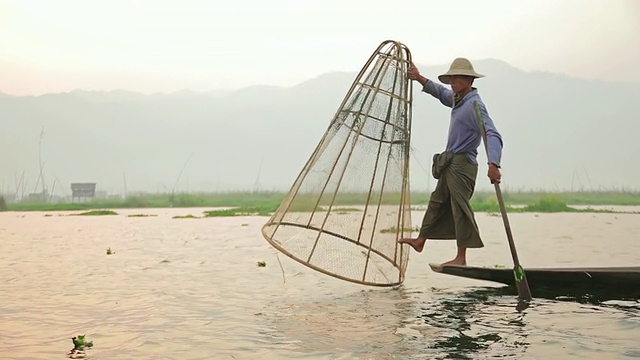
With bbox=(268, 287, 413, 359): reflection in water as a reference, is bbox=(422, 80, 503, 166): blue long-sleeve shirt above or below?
above

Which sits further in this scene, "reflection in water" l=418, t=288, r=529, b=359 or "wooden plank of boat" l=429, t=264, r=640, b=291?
"wooden plank of boat" l=429, t=264, r=640, b=291

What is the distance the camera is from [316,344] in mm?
3846

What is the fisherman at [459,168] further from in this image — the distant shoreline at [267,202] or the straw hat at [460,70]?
the distant shoreline at [267,202]

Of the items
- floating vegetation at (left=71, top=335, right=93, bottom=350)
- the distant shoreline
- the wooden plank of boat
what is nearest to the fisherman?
the wooden plank of boat

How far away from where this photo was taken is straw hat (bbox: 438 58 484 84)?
5.54 metres

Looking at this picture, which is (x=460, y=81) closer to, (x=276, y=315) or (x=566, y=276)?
(x=566, y=276)

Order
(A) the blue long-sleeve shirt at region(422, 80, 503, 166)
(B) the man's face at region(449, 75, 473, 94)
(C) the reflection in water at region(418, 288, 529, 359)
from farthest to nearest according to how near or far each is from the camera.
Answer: (B) the man's face at region(449, 75, 473, 94) < (A) the blue long-sleeve shirt at region(422, 80, 503, 166) < (C) the reflection in water at region(418, 288, 529, 359)

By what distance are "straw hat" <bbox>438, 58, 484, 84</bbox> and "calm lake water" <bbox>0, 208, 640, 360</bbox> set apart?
5.65ft

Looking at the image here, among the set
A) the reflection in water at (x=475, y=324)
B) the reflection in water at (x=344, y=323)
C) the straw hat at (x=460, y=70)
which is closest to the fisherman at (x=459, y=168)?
the straw hat at (x=460, y=70)

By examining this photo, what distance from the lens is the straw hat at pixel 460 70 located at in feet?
18.2

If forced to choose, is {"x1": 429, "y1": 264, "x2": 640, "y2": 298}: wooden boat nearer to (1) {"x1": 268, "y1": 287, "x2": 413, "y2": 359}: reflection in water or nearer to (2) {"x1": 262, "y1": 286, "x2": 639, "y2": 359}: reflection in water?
(2) {"x1": 262, "y1": 286, "x2": 639, "y2": 359}: reflection in water

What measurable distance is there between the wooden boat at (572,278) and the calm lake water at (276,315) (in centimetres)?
13

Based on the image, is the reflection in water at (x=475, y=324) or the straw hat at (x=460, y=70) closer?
the reflection in water at (x=475, y=324)

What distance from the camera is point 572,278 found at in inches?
207
